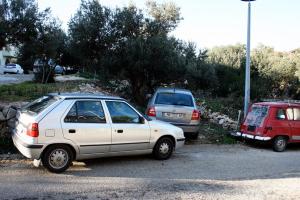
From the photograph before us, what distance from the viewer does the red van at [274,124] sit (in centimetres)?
1248

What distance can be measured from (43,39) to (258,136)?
31.0 ft

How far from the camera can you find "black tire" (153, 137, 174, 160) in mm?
9453

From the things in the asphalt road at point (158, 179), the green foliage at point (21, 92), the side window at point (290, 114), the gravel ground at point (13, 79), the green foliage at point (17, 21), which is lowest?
the asphalt road at point (158, 179)

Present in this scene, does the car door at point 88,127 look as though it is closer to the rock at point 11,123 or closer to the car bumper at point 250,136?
the rock at point 11,123

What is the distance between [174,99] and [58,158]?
5.13 meters

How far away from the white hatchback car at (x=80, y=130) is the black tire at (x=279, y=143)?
4682 millimetres

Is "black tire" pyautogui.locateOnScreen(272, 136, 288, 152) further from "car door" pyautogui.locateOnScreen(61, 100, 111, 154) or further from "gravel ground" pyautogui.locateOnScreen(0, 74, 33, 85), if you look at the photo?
"gravel ground" pyautogui.locateOnScreen(0, 74, 33, 85)

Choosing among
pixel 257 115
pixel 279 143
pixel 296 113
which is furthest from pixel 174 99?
pixel 296 113

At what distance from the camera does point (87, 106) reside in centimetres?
834

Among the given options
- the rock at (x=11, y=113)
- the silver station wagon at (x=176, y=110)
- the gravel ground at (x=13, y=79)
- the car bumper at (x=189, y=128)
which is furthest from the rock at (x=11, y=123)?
the gravel ground at (x=13, y=79)

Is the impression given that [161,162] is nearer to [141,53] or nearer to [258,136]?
[258,136]

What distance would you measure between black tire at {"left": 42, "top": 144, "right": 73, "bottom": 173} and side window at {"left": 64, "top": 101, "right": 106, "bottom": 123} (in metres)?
0.58

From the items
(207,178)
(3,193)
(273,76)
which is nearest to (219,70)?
(273,76)

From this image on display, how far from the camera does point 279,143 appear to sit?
12.5m
